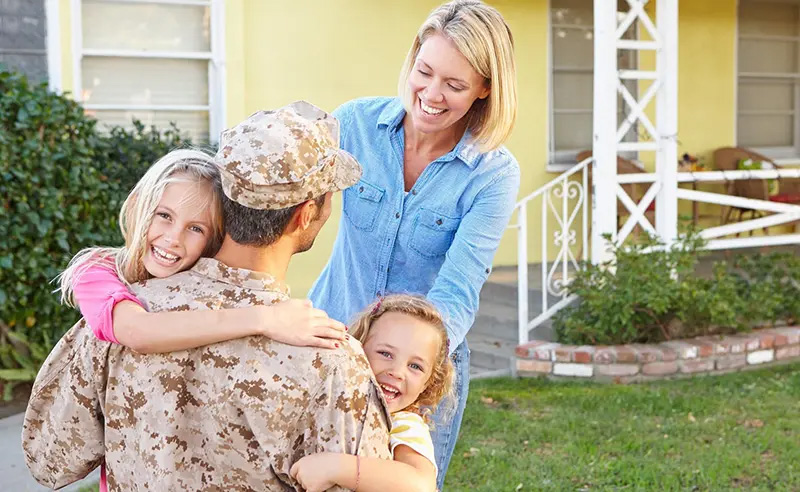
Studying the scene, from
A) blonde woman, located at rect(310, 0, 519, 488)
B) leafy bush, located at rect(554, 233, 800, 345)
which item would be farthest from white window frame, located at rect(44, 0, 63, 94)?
blonde woman, located at rect(310, 0, 519, 488)

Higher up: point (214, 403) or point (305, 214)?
point (305, 214)

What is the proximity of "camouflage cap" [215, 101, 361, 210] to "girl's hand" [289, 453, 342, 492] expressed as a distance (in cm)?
47

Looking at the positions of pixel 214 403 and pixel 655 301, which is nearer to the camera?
pixel 214 403

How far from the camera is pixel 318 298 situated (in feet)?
10.3

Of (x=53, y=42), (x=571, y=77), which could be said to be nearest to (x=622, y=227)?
(x=571, y=77)

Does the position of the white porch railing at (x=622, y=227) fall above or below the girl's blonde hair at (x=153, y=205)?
below

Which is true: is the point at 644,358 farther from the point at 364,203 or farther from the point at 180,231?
the point at 180,231

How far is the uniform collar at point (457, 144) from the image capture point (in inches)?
117

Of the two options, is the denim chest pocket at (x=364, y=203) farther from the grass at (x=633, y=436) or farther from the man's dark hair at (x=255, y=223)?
the grass at (x=633, y=436)

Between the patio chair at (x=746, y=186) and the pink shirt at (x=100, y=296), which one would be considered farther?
the patio chair at (x=746, y=186)

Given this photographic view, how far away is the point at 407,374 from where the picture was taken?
238 cm

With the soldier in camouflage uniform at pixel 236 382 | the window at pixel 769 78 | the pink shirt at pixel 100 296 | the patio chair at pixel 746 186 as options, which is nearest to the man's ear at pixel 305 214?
the soldier in camouflage uniform at pixel 236 382

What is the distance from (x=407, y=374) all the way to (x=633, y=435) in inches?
152

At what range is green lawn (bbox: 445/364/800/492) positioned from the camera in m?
5.20
